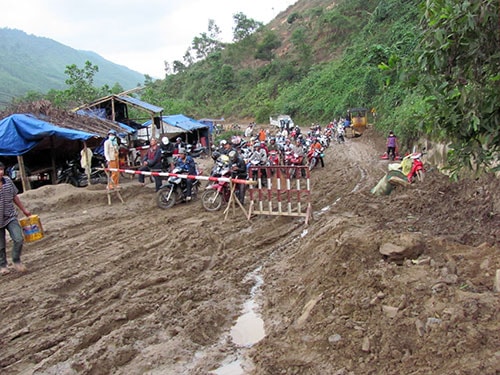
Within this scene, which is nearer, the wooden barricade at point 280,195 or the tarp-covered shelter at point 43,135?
the wooden barricade at point 280,195

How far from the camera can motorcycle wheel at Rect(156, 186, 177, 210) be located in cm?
1096

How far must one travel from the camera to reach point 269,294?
6.01 metres

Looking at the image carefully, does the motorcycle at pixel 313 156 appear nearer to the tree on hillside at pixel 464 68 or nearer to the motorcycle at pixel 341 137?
the motorcycle at pixel 341 137

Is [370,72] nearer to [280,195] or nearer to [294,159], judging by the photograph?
[294,159]

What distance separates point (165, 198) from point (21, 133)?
218 inches

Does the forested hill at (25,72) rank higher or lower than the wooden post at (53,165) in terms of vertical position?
higher

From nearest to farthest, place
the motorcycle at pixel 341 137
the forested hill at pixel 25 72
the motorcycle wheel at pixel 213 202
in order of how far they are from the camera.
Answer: the motorcycle wheel at pixel 213 202
the motorcycle at pixel 341 137
the forested hill at pixel 25 72

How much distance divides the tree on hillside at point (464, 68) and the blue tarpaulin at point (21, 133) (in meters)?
12.0

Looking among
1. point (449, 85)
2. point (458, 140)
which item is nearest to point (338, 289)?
point (458, 140)

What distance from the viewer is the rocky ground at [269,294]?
3.98m

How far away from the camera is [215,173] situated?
1121cm

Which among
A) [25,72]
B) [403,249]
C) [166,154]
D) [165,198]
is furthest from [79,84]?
[25,72]

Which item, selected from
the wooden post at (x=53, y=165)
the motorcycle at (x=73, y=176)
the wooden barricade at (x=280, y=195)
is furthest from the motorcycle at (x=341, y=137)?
the wooden post at (x=53, y=165)

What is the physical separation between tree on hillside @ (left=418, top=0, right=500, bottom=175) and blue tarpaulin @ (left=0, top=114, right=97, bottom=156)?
11952 mm
